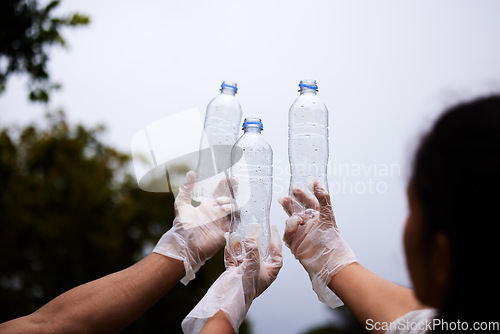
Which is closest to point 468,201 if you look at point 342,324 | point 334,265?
point 334,265

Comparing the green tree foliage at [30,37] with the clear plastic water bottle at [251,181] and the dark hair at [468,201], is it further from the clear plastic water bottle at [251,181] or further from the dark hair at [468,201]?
the dark hair at [468,201]

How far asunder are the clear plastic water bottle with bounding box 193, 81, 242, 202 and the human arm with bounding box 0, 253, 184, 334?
63 centimetres

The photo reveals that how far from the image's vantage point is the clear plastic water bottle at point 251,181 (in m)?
2.19

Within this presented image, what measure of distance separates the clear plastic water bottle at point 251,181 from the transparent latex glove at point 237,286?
0.61ft

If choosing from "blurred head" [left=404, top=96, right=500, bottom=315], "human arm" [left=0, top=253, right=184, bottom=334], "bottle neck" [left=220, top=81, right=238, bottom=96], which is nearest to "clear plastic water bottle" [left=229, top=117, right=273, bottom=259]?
"bottle neck" [left=220, top=81, right=238, bottom=96]

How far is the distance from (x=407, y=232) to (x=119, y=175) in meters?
10.5

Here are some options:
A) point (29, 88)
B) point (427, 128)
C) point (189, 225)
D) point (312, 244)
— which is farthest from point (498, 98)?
point (29, 88)

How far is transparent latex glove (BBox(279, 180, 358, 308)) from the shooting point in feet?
6.40

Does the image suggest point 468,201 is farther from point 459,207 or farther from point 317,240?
point 317,240

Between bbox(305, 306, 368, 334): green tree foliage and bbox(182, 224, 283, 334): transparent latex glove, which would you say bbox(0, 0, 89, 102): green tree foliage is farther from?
bbox(305, 306, 368, 334): green tree foliage

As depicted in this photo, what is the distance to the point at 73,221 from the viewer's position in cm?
957

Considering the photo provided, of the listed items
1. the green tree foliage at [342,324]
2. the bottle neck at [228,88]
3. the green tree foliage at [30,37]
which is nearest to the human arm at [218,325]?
the bottle neck at [228,88]

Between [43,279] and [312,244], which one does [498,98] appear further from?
[43,279]

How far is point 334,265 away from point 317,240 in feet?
0.49
